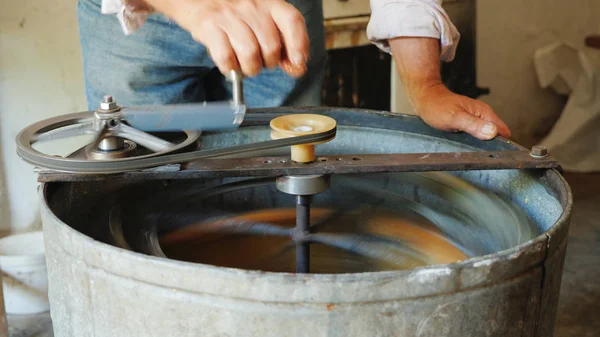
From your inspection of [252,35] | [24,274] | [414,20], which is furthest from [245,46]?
[24,274]

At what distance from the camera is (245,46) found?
0.82 meters

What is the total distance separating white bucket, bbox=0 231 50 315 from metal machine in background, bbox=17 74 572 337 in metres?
0.97

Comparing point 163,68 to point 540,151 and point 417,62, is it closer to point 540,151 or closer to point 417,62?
point 417,62

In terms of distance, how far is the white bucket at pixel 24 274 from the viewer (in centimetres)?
192

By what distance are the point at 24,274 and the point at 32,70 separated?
0.59 metres

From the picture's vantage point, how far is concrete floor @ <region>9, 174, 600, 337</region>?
6.56 ft

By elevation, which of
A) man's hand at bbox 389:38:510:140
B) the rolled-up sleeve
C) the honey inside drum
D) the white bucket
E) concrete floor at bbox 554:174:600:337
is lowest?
concrete floor at bbox 554:174:600:337

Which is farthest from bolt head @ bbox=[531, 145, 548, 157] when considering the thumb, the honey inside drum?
the honey inside drum

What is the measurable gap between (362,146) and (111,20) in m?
Result: 0.55

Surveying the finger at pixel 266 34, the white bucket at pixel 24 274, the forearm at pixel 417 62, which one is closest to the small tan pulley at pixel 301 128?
the finger at pixel 266 34

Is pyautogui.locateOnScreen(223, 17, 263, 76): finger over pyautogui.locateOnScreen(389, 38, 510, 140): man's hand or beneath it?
over

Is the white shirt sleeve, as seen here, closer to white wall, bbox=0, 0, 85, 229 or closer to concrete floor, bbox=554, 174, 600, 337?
white wall, bbox=0, 0, 85, 229

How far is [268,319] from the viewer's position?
654 millimetres

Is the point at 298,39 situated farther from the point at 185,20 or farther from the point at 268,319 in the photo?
the point at 268,319
